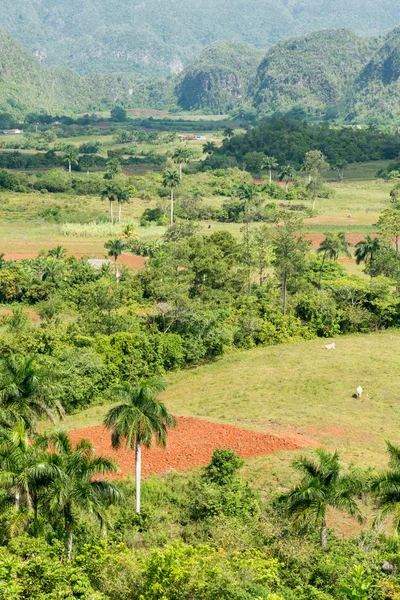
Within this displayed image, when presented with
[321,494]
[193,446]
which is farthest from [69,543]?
[193,446]

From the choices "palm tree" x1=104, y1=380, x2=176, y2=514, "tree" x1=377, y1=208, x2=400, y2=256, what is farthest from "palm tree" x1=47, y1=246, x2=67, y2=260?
"palm tree" x1=104, y1=380, x2=176, y2=514

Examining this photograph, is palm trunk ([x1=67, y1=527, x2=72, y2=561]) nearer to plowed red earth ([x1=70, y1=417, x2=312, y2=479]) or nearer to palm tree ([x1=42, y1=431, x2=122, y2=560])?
palm tree ([x1=42, y1=431, x2=122, y2=560])

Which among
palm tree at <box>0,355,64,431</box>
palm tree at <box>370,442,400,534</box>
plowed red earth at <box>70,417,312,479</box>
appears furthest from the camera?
plowed red earth at <box>70,417,312,479</box>

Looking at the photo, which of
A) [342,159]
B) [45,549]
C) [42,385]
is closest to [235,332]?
[42,385]

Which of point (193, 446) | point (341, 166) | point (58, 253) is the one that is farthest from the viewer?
point (341, 166)

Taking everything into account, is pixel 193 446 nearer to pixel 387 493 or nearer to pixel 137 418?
pixel 137 418

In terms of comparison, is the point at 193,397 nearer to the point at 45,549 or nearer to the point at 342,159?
the point at 45,549

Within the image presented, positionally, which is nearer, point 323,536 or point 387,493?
point 387,493
